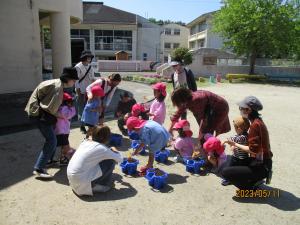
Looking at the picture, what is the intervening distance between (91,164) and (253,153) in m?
2.25

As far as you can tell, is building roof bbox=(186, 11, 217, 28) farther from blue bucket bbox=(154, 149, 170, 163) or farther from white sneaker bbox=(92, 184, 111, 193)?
white sneaker bbox=(92, 184, 111, 193)

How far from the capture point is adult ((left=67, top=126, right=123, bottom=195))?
427cm

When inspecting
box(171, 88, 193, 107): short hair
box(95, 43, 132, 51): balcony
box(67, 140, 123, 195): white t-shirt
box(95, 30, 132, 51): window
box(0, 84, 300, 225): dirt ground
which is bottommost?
box(0, 84, 300, 225): dirt ground

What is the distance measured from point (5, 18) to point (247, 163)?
9167 millimetres

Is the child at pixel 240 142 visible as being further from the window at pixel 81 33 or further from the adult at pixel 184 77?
Result: the window at pixel 81 33

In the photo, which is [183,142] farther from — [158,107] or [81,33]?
[81,33]

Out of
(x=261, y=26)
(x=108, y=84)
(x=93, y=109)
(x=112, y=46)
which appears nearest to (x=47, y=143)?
(x=93, y=109)

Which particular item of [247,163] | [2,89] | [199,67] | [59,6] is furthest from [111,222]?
[199,67]

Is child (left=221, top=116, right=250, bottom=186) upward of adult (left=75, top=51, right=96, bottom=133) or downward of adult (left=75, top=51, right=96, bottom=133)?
downward

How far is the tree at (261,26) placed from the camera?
1037 inches

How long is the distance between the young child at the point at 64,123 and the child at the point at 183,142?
1972 mm

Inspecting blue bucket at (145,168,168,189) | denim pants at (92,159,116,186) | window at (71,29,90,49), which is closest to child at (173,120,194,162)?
blue bucket at (145,168,168,189)

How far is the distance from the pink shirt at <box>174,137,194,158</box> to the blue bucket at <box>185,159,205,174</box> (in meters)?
0.47

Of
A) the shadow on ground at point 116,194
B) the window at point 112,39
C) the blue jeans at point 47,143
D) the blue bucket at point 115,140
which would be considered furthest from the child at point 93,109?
the window at point 112,39
